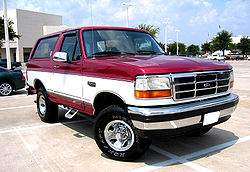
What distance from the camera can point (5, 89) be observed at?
10.6 m

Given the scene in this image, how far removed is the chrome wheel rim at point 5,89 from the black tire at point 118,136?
26.5 ft

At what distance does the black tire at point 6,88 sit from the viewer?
1056 centimetres

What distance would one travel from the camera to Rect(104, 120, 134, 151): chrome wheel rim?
11.9ft

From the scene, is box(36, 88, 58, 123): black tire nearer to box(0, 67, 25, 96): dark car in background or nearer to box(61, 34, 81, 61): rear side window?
box(61, 34, 81, 61): rear side window

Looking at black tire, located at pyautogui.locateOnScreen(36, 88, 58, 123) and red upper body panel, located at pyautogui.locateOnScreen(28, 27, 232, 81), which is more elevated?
red upper body panel, located at pyautogui.locateOnScreen(28, 27, 232, 81)

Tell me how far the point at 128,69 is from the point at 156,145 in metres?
1.78

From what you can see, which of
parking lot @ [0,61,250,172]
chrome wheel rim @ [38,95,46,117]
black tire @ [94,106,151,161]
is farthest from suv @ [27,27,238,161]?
chrome wheel rim @ [38,95,46,117]

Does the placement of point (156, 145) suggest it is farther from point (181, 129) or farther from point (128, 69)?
point (128, 69)

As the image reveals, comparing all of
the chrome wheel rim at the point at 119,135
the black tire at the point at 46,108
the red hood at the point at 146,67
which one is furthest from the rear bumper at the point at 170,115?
the black tire at the point at 46,108

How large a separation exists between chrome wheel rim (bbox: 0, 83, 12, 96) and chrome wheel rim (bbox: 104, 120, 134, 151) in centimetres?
823

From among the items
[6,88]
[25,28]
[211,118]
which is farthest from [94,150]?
[25,28]

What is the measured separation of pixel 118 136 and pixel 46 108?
2746 millimetres

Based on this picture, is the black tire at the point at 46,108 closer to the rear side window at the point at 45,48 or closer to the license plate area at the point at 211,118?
the rear side window at the point at 45,48

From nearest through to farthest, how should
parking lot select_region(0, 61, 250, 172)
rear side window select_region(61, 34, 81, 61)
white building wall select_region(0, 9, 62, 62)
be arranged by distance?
parking lot select_region(0, 61, 250, 172)
rear side window select_region(61, 34, 81, 61)
white building wall select_region(0, 9, 62, 62)
